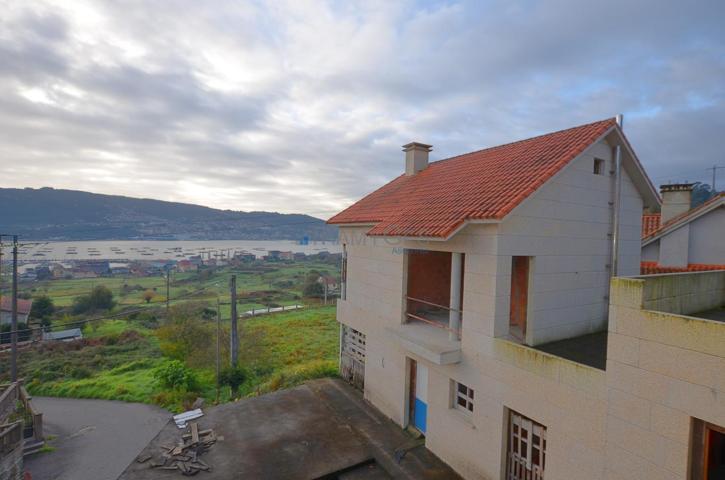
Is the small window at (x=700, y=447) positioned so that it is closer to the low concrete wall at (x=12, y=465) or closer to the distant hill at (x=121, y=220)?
the low concrete wall at (x=12, y=465)

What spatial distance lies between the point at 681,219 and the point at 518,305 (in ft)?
33.9

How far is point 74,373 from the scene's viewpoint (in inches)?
891

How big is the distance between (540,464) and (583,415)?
5.49 feet

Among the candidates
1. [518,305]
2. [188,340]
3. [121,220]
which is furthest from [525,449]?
[121,220]

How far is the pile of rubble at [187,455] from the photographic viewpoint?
29.7ft

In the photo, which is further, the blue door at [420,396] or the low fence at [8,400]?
the low fence at [8,400]

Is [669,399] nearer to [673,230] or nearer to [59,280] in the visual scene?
[673,230]

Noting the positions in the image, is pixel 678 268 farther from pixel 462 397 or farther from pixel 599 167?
pixel 462 397

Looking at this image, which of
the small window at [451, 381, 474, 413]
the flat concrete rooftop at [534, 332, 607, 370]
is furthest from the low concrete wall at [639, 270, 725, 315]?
the small window at [451, 381, 474, 413]

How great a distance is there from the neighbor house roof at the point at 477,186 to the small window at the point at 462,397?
3.86 metres

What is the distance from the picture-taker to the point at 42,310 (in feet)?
123

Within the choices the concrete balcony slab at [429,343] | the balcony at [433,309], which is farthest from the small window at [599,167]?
the concrete balcony slab at [429,343]

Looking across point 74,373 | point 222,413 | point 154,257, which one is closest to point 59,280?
point 154,257

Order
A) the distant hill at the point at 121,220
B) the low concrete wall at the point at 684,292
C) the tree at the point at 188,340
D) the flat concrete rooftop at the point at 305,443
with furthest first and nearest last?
the distant hill at the point at 121,220, the tree at the point at 188,340, the flat concrete rooftop at the point at 305,443, the low concrete wall at the point at 684,292
